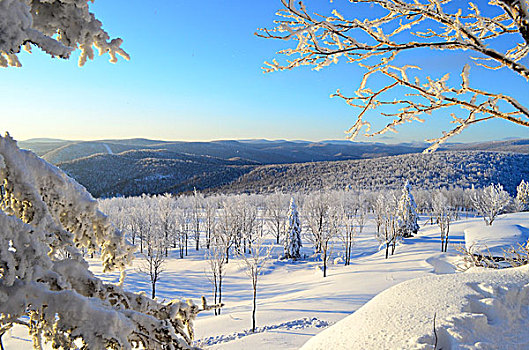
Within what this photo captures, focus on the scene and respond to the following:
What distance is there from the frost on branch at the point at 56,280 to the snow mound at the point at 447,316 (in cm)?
169

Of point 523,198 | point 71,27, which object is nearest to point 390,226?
point 523,198

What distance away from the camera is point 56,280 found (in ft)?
5.78

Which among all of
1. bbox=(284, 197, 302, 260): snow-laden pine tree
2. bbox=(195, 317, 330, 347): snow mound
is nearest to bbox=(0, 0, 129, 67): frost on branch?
bbox=(195, 317, 330, 347): snow mound

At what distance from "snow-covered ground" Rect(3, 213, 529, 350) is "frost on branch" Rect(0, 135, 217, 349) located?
2.00m

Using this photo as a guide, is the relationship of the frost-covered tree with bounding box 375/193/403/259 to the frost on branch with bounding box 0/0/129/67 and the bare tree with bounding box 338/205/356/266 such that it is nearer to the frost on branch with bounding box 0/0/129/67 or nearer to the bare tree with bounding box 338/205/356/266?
the bare tree with bounding box 338/205/356/266

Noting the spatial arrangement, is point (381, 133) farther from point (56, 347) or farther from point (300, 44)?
point (56, 347)

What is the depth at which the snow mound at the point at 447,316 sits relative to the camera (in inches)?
100

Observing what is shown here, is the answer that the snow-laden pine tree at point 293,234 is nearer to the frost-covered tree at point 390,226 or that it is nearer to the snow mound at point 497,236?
the frost-covered tree at point 390,226

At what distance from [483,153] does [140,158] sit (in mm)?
134903

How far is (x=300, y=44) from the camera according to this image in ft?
9.11

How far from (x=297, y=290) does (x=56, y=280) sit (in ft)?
80.6

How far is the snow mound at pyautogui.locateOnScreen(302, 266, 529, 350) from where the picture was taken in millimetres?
2545

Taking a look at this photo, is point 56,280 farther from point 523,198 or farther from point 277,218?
point 523,198

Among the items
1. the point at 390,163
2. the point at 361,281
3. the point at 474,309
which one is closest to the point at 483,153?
the point at 390,163
